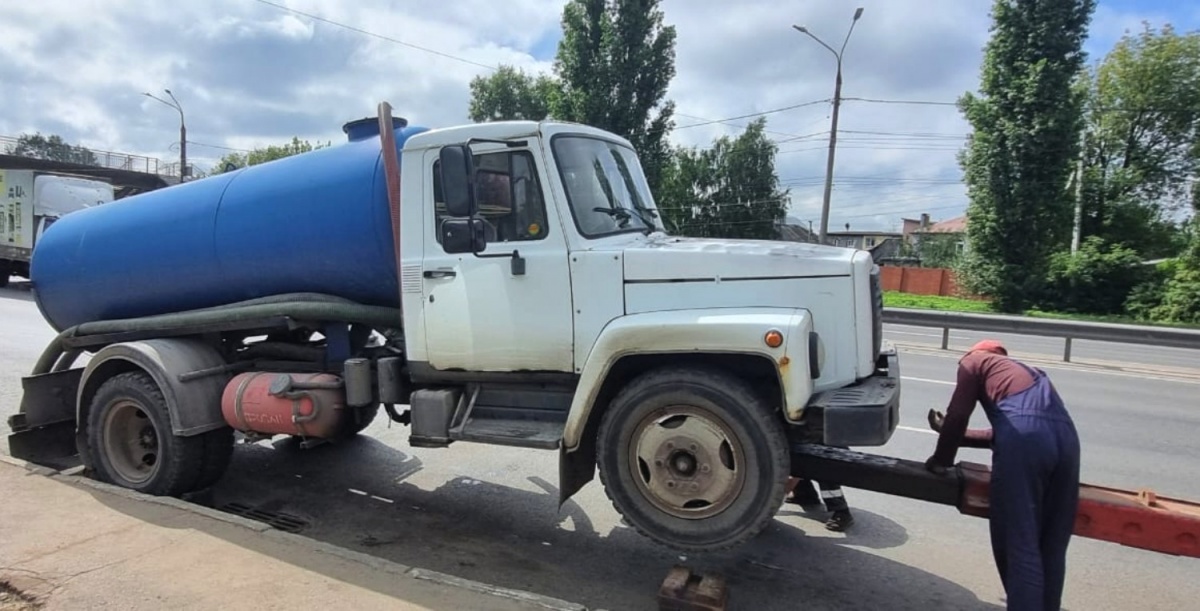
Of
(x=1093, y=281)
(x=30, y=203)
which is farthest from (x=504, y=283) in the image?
(x=1093, y=281)

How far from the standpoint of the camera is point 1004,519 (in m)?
3.07

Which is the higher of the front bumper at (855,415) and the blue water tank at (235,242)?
the blue water tank at (235,242)

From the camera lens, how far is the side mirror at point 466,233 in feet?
12.9

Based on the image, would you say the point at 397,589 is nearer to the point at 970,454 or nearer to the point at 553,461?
the point at 553,461

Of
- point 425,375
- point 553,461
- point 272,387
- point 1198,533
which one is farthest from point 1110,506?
point 272,387

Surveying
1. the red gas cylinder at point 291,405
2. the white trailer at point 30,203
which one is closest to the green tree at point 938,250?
the white trailer at point 30,203

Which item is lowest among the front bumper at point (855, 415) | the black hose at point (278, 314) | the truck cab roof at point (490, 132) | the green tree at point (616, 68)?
the front bumper at point (855, 415)

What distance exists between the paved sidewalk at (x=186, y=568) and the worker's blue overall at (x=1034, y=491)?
186 cm

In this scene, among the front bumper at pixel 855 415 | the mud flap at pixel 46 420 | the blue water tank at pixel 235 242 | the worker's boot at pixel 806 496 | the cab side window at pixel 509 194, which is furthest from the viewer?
the mud flap at pixel 46 420

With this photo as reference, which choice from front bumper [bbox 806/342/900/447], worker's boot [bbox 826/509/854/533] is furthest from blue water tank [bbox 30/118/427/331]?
worker's boot [bbox 826/509/854/533]

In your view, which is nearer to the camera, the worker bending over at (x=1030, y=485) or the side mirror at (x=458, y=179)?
the worker bending over at (x=1030, y=485)

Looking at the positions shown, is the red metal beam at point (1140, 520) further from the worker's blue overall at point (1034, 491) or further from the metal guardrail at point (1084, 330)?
the metal guardrail at point (1084, 330)

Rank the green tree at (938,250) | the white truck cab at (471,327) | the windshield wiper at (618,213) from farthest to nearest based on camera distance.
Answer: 1. the green tree at (938,250)
2. the windshield wiper at (618,213)
3. the white truck cab at (471,327)

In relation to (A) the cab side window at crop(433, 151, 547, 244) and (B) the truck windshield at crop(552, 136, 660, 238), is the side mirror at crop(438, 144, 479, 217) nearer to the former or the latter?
(A) the cab side window at crop(433, 151, 547, 244)
